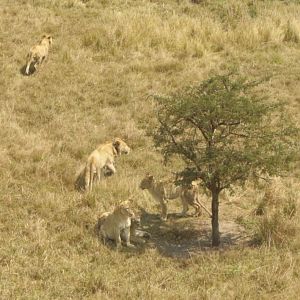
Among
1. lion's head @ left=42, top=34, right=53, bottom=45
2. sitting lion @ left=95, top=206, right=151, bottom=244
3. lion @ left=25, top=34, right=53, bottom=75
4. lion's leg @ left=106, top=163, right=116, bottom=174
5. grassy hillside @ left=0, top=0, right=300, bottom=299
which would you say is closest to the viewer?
grassy hillside @ left=0, top=0, right=300, bottom=299

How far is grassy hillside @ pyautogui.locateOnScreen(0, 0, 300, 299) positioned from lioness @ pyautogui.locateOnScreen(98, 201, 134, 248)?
20 cm

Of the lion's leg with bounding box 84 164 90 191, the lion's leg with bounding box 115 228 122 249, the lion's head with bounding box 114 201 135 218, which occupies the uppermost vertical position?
the lion's head with bounding box 114 201 135 218

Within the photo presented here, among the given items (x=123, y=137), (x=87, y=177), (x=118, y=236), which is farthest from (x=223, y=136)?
(x=123, y=137)

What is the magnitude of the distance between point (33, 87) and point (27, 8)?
456cm

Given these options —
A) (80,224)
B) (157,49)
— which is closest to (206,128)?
(80,224)

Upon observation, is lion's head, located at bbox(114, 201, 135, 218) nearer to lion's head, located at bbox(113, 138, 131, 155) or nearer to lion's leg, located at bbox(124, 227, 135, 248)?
lion's leg, located at bbox(124, 227, 135, 248)

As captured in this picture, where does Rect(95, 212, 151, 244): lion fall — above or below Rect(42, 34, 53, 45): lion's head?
below

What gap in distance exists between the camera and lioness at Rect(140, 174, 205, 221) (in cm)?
823

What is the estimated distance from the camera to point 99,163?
9195 millimetres

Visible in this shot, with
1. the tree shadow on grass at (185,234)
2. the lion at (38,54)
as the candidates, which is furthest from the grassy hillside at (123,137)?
the lion at (38,54)

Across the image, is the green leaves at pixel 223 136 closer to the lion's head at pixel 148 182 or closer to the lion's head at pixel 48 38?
the lion's head at pixel 148 182

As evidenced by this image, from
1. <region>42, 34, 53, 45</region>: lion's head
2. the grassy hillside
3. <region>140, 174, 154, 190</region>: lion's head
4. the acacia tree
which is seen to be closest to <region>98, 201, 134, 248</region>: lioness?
the grassy hillside

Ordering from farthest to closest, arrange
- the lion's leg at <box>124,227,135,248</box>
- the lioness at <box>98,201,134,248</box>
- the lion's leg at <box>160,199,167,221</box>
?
the lion's leg at <box>160,199,167,221</box>, the lion's leg at <box>124,227,135,248</box>, the lioness at <box>98,201,134,248</box>

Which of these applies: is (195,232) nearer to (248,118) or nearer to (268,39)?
(248,118)
